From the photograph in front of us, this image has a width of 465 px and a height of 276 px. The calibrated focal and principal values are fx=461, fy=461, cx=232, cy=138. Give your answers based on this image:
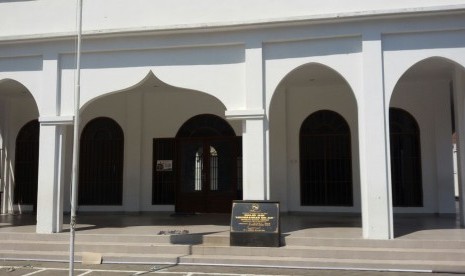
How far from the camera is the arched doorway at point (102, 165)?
47.5 feet

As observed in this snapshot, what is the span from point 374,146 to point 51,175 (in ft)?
23.1

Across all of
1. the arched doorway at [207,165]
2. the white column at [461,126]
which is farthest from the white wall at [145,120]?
the white column at [461,126]

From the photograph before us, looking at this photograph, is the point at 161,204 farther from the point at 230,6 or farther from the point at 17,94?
the point at 230,6

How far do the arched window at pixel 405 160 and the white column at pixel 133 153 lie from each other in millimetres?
7605

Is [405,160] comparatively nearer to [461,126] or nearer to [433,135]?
[433,135]

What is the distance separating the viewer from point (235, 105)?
9.98m

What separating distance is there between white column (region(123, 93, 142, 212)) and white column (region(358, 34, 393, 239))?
7.43 m

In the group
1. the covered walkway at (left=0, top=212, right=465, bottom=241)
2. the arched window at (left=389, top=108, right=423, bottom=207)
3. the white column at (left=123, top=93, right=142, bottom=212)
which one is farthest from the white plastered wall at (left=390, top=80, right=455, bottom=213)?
the white column at (left=123, top=93, right=142, bottom=212)

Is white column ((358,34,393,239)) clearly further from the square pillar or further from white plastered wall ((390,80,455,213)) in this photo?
white plastered wall ((390,80,455,213))

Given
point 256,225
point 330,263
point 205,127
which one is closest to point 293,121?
point 205,127

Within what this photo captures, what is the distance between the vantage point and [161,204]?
1431 cm

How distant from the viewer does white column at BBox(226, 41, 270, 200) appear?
9633 mm

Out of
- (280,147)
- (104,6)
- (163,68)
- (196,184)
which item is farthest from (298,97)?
(104,6)

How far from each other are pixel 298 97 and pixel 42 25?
7.26 meters
